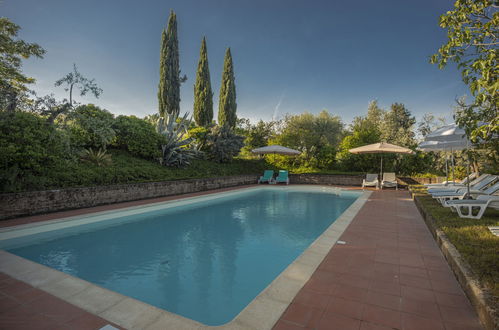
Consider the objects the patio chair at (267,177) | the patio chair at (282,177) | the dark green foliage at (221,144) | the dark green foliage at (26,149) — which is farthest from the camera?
the patio chair at (267,177)

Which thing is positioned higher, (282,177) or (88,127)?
(88,127)

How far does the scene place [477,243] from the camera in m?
3.69

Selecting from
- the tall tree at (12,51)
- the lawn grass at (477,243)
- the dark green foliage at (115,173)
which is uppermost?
the tall tree at (12,51)

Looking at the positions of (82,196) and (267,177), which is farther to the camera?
(267,177)

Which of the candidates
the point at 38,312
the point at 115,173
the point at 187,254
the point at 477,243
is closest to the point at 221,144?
the point at 115,173

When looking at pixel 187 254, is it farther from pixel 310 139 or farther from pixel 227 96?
pixel 227 96

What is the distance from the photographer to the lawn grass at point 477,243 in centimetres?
259

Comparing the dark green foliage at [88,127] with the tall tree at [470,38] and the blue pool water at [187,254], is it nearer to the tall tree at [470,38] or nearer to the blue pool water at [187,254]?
the blue pool water at [187,254]

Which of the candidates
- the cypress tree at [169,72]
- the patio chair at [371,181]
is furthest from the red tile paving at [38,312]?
the cypress tree at [169,72]

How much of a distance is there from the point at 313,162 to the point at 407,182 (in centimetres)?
626

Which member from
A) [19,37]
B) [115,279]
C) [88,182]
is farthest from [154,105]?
[115,279]

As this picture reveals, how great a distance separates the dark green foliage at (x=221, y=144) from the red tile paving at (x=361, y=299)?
12584 millimetres

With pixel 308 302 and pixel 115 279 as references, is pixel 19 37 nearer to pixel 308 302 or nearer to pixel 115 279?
pixel 115 279

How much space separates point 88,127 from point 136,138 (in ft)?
9.17
